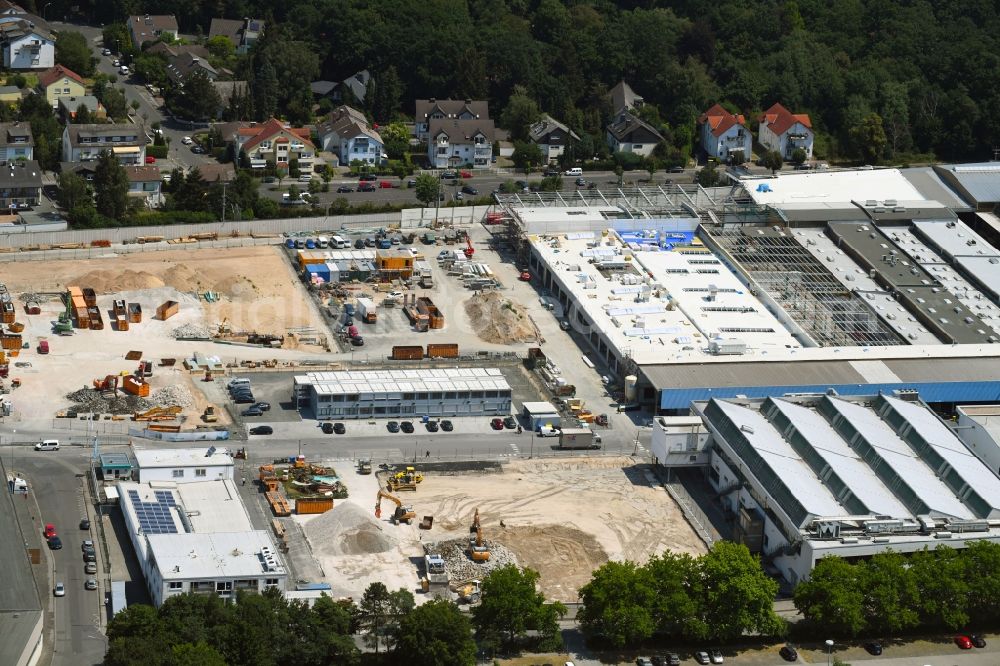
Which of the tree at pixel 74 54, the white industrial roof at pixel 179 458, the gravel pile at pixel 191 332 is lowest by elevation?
the gravel pile at pixel 191 332

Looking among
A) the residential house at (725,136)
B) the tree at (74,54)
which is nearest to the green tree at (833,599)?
the residential house at (725,136)

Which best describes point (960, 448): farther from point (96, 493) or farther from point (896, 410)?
point (96, 493)

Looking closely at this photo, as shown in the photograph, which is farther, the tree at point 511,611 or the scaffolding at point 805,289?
the scaffolding at point 805,289

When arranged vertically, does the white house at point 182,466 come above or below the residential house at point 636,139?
below

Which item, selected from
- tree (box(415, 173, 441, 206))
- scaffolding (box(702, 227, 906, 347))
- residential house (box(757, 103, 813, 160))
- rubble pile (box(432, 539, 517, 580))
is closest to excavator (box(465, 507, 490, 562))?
rubble pile (box(432, 539, 517, 580))

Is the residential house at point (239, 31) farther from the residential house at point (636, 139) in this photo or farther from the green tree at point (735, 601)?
the green tree at point (735, 601)

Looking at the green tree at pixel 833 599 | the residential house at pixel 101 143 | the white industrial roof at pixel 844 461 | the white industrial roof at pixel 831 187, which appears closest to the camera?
the green tree at pixel 833 599

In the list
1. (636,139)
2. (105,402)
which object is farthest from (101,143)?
(636,139)

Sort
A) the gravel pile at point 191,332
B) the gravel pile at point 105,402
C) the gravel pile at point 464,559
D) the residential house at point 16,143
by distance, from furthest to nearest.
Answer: the residential house at point 16,143 → the gravel pile at point 191,332 → the gravel pile at point 105,402 → the gravel pile at point 464,559
